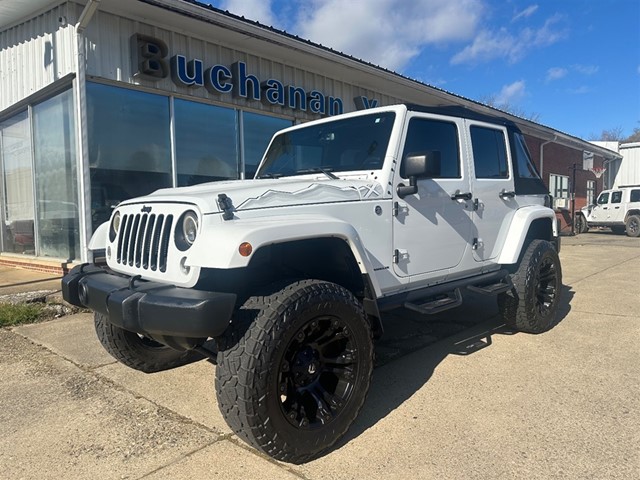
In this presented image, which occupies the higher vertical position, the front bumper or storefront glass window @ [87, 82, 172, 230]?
storefront glass window @ [87, 82, 172, 230]

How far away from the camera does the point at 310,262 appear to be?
312cm

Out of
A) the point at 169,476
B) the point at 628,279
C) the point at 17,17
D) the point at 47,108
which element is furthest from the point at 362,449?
the point at 17,17

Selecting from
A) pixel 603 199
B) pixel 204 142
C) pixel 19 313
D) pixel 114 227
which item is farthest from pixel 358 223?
pixel 603 199

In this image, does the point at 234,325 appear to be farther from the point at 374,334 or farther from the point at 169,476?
the point at 374,334

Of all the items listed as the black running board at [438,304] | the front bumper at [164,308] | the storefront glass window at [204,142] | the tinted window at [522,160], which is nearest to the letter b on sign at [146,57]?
the storefront glass window at [204,142]

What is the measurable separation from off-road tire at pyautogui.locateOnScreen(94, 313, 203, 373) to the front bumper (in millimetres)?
802

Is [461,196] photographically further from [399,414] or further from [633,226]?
[633,226]

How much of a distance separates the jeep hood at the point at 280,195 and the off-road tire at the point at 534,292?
6.83ft

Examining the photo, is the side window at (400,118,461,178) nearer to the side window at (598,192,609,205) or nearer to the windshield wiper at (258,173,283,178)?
the windshield wiper at (258,173,283,178)

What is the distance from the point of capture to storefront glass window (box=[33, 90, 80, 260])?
7.59 metres

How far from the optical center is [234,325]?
2.50 meters

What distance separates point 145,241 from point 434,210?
2086 mm

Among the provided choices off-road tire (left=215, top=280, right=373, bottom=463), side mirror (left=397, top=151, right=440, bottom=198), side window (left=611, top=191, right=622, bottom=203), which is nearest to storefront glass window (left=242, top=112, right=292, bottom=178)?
side mirror (left=397, top=151, right=440, bottom=198)

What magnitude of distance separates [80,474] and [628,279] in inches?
328
